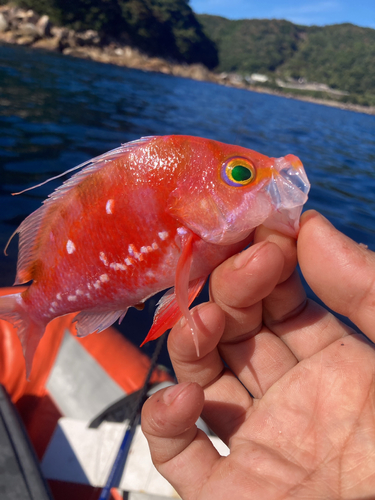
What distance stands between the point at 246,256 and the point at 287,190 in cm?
35

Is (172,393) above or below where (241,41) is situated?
below

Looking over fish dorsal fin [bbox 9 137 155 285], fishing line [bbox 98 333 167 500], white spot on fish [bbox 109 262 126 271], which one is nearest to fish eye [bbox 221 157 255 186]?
fish dorsal fin [bbox 9 137 155 285]

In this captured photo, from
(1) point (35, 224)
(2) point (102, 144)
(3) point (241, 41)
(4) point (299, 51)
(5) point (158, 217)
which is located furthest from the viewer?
(4) point (299, 51)

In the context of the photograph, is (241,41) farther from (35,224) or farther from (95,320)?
(95,320)

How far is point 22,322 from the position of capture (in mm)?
1846

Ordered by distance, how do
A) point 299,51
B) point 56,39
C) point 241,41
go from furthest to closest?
point 299,51, point 241,41, point 56,39

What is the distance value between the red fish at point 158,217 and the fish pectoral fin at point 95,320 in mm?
110

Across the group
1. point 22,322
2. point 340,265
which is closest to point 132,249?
point 22,322

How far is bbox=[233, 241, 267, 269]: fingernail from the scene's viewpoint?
1468 mm

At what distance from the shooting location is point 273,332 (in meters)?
1.99

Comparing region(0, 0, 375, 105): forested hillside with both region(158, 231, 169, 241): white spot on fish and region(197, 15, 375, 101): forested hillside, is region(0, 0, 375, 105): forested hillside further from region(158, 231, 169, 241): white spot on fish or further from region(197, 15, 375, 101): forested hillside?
region(158, 231, 169, 241): white spot on fish

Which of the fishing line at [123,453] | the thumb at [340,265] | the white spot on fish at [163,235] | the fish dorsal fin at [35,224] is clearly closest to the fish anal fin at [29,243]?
the fish dorsal fin at [35,224]

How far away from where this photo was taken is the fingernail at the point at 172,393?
1.45m

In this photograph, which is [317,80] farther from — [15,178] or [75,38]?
[15,178]
